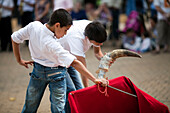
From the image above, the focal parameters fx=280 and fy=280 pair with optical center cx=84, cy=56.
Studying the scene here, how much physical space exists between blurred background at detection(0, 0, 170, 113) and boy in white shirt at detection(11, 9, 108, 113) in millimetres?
1558

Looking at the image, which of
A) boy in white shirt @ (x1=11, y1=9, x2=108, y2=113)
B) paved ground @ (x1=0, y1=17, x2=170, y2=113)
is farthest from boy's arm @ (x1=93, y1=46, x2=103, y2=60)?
paved ground @ (x1=0, y1=17, x2=170, y2=113)

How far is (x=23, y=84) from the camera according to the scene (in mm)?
6387

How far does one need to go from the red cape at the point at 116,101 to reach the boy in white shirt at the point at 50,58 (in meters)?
0.20

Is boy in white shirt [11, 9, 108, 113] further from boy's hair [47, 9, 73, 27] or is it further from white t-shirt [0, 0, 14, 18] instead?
white t-shirt [0, 0, 14, 18]

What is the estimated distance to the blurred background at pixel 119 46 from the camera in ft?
19.2

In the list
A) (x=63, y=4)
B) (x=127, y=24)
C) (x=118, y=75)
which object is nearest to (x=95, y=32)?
(x=118, y=75)

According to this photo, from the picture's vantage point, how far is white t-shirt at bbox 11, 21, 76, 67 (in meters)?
3.03

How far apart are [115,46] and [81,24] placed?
265 inches

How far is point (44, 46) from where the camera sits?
3.08 metres

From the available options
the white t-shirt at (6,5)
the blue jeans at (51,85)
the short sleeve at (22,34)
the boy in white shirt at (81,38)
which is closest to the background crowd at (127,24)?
the white t-shirt at (6,5)

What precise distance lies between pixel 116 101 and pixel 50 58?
1.01 m

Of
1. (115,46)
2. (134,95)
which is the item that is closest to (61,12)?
(134,95)

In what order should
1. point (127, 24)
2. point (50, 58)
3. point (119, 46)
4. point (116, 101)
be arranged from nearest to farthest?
point (50, 58)
point (116, 101)
point (127, 24)
point (119, 46)

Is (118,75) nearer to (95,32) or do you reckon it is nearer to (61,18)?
(95,32)
